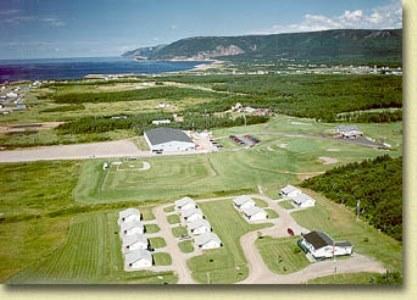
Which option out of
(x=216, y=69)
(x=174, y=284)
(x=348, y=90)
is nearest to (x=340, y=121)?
(x=348, y=90)

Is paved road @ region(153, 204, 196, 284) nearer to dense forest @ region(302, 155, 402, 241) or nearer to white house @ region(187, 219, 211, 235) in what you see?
white house @ region(187, 219, 211, 235)

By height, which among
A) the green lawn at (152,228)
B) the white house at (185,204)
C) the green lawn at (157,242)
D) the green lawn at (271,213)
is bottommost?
the green lawn at (157,242)

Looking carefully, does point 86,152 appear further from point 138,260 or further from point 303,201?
point 303,201

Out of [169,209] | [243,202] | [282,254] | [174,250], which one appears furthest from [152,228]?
[282,254]

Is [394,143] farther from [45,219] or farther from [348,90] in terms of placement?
[45,219]

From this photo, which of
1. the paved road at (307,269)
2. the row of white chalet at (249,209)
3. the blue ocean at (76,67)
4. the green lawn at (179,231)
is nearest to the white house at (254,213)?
the row of white chalet at (249,209)

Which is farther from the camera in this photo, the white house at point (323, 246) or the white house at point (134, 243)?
the white house at point (134, 243)

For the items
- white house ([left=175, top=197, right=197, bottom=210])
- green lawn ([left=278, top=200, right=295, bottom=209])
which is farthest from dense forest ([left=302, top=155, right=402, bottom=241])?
white house ([left=175, top=197, right=197, bottom=210])

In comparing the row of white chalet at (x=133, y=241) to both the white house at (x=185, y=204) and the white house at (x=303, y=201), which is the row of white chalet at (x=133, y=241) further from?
the white house at (x=303, y=201)

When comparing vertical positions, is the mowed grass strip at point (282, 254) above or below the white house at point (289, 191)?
below
